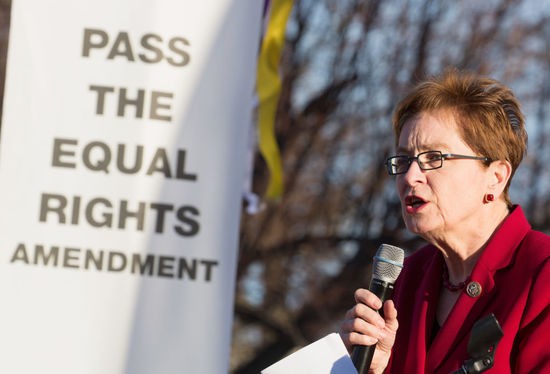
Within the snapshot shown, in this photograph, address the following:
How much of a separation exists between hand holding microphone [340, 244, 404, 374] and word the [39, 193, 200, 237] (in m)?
1.44

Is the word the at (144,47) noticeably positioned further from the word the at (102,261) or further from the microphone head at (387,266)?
the microphone head at (387,266)

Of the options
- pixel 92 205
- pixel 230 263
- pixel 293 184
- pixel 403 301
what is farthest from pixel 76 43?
pixel 293 184

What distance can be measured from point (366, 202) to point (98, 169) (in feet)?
27.0

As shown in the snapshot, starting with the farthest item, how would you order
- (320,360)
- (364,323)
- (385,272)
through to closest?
(385,272) < (364,323) < (320,360)

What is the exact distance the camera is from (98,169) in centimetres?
477

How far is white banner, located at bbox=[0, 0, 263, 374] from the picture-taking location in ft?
15.4

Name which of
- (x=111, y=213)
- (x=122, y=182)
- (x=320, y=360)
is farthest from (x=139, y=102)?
(x=320, y=360)

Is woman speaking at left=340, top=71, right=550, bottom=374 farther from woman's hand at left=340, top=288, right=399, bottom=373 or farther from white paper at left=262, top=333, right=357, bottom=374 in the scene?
white paper at left=262, top=333, right=357, bottom=374

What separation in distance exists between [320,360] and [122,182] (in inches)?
73.1

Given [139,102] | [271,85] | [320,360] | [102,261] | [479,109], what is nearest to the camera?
[320,360]

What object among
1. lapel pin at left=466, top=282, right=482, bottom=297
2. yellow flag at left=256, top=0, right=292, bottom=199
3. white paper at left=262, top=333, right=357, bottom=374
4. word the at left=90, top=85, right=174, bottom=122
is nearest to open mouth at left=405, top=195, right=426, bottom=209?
lapel pin at left=466, top=282, right=482, bottom=297

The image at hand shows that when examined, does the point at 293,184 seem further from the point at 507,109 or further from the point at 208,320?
the point at 507,109

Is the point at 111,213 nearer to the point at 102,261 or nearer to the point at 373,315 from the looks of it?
the point at 102,261

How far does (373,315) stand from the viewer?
332 centimetres
